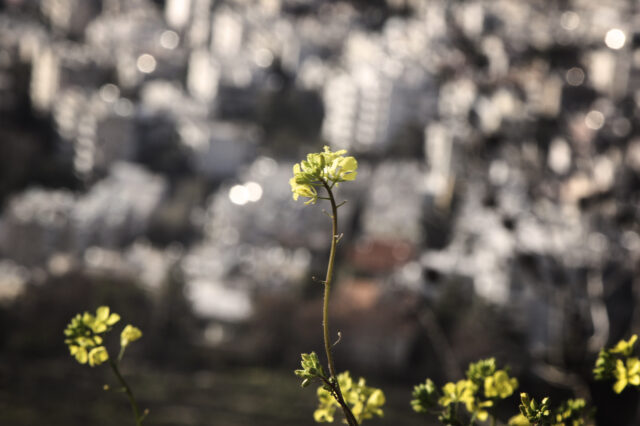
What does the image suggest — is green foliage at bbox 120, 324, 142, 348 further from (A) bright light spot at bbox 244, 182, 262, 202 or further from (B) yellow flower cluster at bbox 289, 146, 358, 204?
(A) bright light spot at bbox 244, 182, 262, 202

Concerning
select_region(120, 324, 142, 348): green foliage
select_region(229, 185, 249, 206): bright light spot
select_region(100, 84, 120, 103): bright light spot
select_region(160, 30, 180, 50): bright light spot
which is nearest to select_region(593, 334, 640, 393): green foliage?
select_region(120, 324, 142, 348): green foliage

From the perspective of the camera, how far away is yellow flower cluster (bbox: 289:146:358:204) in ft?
1.66

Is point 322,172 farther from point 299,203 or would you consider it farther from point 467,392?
point 299,203

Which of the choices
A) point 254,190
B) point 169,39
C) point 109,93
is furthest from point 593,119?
point 169,39

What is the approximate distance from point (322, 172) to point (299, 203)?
13545 mm

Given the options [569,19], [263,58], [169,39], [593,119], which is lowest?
[593,119]

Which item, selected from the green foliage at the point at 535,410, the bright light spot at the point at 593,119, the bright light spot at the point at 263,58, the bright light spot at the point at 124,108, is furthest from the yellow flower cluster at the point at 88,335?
the bright light spot at the point at 263,58

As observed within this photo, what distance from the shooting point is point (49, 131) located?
19.0 m

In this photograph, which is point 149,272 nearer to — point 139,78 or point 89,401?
point 89,401

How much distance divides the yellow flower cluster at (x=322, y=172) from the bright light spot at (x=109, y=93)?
2137cm

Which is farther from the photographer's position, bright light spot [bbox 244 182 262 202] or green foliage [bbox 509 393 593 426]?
bright light spot [bbox 244 182 262 202]

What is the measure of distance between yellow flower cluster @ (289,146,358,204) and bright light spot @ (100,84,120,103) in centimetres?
2137

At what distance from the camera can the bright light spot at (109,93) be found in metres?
21.2

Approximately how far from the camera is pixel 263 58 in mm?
23766
